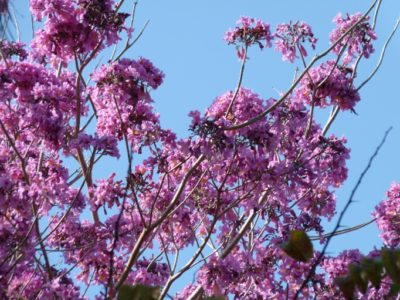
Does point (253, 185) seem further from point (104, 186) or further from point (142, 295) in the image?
point (142, 295)

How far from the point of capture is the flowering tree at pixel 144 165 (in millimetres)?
4703

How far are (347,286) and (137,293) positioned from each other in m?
0.57

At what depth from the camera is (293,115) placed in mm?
5773

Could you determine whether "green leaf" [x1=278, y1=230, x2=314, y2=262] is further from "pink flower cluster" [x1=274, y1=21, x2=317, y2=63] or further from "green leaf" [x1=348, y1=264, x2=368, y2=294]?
A: "pink flower cluster" [x1=274, y1=21, x2=317, y2=63]

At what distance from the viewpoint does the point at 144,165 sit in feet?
18.5

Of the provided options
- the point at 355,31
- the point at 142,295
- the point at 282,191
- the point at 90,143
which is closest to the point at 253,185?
the point at 282,191

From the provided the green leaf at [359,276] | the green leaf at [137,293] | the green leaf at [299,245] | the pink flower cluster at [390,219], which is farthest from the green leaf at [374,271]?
the pink flower cluster at [390,219]

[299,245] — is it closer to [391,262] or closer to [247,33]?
[391,262]

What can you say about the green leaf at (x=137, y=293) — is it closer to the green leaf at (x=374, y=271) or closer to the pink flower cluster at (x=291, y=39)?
the green leaf at (x=374, y=271)

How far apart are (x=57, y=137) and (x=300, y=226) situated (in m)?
2.46

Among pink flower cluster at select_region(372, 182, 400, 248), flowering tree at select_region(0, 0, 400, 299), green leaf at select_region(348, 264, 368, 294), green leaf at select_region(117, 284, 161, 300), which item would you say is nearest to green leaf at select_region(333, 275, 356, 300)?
green leaf at select_region(348, 264, 368, 294)

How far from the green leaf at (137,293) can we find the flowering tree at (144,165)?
300 cm

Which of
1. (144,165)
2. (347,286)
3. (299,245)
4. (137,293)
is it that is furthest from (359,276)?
(144,165)

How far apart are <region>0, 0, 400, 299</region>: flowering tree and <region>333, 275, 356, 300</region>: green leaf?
3.02 metres
